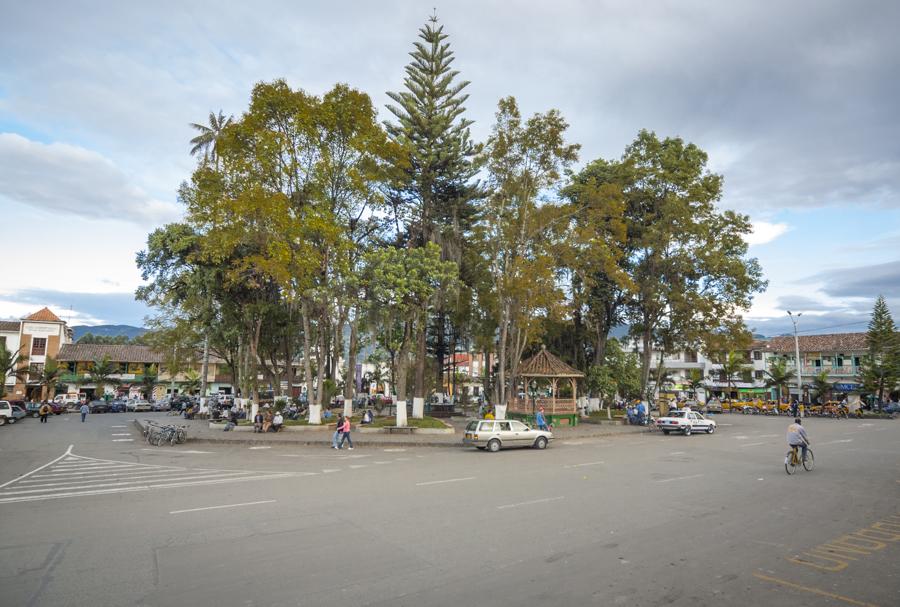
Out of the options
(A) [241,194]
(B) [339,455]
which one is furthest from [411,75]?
(B) [339,455]

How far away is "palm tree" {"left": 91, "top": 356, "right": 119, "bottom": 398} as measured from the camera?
6531 centimetres

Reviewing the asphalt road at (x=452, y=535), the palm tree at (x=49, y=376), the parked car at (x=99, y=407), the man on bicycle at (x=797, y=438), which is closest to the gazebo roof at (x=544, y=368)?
the asphalt road at (x=452, y=535)

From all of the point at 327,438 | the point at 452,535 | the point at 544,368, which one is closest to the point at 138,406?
the point at 327,438

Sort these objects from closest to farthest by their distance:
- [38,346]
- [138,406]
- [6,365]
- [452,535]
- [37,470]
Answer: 1. [452,535]
2. [37,470]
3. [6,365]
4. [138,406]
5. [38,346]

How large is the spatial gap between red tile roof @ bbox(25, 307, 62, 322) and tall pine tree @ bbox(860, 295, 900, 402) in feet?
291

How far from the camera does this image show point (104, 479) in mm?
14438

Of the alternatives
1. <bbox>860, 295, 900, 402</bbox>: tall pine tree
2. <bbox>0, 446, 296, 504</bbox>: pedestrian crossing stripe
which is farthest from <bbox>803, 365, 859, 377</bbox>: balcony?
<bbox>0, 446, 296, 504</bbox>: pedestrian crossing stripe

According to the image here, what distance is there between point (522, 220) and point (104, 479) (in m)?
24.1

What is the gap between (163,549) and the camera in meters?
7.77

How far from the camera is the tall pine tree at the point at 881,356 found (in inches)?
1924

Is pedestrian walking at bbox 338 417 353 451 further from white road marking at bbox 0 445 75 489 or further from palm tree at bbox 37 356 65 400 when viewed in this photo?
palm tree at bbox 37 356 65 400

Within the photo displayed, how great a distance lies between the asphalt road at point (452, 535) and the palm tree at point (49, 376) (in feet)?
170

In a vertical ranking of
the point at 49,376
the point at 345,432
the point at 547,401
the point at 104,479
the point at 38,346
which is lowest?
the point at 104,479

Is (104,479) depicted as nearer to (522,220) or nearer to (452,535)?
(452,535)
